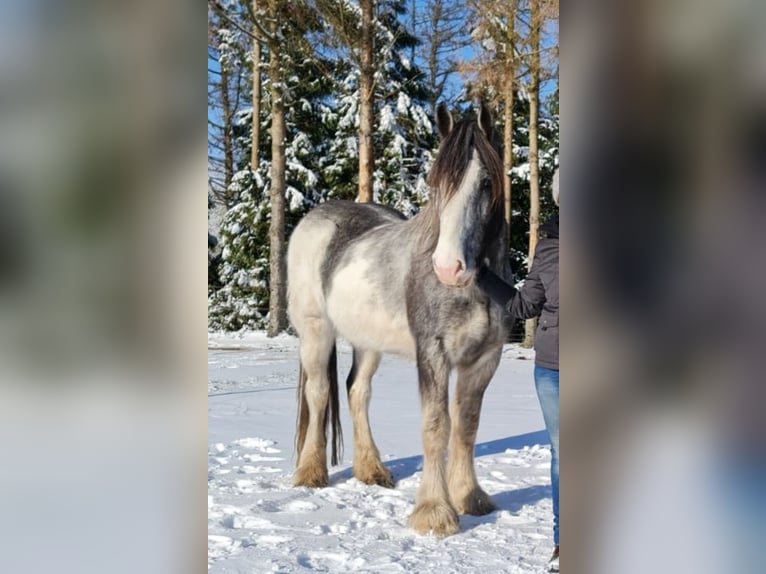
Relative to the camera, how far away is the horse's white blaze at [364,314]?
2934 millimetres

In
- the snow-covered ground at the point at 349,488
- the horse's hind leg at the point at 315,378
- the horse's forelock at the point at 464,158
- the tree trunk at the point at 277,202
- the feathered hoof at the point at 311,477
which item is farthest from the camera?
the tree trunk at the point at 277,202

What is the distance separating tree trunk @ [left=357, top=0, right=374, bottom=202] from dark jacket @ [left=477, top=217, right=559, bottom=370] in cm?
149

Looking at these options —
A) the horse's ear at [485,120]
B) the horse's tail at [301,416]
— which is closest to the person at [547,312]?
the horse's ear at [485,120]

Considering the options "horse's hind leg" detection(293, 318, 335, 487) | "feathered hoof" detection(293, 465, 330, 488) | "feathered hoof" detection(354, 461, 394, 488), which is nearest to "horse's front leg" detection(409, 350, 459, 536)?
"feathered hoof" detection(354, 461, 394, 488)

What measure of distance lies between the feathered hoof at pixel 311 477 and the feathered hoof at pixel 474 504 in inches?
29.1

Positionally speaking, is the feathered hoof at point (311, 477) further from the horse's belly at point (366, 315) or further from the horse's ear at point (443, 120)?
the horse's ear at point (443, 120)

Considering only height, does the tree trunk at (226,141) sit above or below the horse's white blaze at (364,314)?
above

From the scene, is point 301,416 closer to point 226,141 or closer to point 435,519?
point 435,519

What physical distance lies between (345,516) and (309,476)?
44cm

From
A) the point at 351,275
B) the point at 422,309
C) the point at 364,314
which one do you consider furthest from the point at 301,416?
the point at 422,309

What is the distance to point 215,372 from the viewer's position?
4754 millimetres
